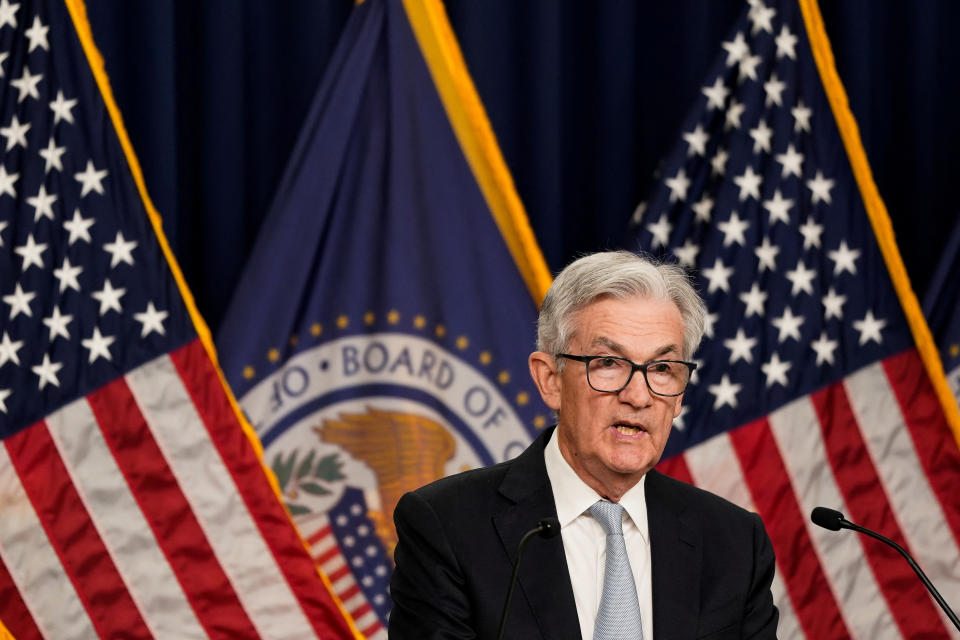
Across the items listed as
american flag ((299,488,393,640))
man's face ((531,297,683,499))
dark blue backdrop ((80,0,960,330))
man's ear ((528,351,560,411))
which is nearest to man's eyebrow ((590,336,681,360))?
man's face ((531,297,683,499))

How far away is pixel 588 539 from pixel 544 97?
2.00 m

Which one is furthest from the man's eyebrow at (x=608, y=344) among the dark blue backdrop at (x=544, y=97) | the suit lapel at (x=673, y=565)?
the dark blue backdrop at (x=544, y=97)

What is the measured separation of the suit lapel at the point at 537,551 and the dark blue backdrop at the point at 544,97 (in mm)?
1782

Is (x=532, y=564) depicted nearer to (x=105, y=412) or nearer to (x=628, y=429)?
(x=628, y=429)

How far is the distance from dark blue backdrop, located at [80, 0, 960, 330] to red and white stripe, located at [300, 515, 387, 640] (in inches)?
29.1

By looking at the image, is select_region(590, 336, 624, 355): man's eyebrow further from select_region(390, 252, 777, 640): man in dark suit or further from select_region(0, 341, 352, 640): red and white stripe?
select_region(0, 341, 352, 640): red and white stripe

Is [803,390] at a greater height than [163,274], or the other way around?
[163,274]

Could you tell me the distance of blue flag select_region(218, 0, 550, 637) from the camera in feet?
10.7

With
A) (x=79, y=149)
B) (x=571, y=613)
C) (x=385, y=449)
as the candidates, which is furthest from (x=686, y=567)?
(x=79, y=149)

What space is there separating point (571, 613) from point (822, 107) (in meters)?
2.04

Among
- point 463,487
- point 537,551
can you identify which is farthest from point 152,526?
point 537,551

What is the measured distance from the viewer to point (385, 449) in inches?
130

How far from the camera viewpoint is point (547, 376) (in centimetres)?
194

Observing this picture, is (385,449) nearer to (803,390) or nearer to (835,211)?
(803,390)
